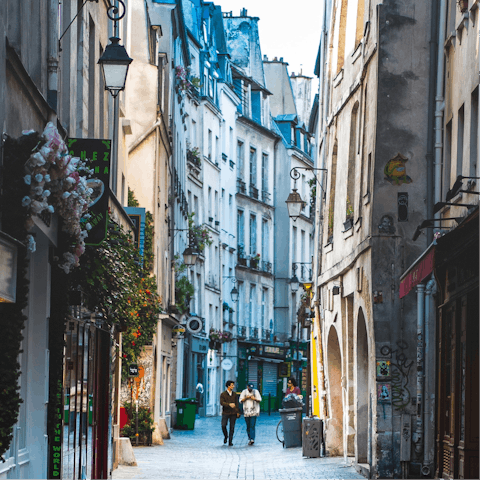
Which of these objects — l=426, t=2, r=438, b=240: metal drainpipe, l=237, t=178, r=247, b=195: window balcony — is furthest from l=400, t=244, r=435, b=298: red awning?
l=237, t=178, r=247, b=195: window balcony

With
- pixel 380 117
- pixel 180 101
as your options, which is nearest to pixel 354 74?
pixel 380 117

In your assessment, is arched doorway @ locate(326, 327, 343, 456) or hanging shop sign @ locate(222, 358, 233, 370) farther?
hanging shop sign @ locate(222, 358, 233, 370)

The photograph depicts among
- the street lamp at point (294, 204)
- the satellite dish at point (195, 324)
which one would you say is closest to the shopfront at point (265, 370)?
Answer: the satellite dish at point (195, 324)

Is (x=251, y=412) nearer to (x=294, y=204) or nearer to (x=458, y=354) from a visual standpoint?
(x=294, y=204)

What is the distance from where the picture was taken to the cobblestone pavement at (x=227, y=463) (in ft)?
53.1

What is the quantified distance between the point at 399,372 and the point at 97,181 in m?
7.80

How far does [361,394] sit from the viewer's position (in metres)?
18.9

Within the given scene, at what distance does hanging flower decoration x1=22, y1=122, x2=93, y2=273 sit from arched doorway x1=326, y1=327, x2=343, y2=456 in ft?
40.1

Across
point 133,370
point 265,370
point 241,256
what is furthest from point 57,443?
point 265,370

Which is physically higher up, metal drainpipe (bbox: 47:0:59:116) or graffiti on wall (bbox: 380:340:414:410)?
metal drainpipe (bbox: 47:0:59:116)

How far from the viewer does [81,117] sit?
13609 millimetres

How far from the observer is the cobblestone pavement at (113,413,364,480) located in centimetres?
1619

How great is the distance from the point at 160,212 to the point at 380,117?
11.8 m

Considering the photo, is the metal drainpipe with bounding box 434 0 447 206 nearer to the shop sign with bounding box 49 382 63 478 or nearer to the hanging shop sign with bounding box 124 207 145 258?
the hanging shop sign with bounding box 124 207 145 258
